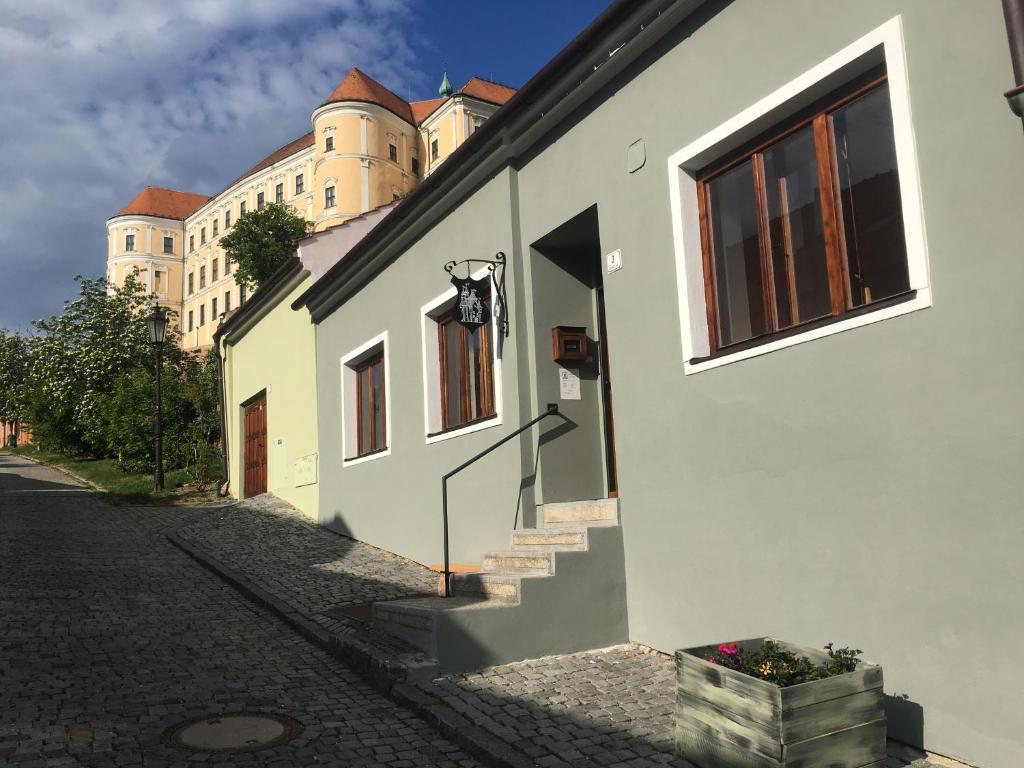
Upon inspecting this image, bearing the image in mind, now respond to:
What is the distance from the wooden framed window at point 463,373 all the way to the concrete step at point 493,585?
6.53 feet

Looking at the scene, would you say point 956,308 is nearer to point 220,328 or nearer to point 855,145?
point 855,145

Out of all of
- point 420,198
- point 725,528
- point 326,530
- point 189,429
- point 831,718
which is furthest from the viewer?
point 189,429

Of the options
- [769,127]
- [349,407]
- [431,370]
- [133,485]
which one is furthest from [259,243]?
[769,127]

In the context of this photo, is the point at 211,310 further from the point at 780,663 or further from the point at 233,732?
the point at 780,663

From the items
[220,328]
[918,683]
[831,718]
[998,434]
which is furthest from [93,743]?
[220,328]

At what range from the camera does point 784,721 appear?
3818 mm

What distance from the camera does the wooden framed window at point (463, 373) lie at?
915cm

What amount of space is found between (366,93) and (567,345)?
5064 cm

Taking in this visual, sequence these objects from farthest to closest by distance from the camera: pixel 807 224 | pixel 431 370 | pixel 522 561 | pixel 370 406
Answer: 1. pixel 370 406
2. pixel 431 370
3. pixel 522 561
4. pixel 807 224

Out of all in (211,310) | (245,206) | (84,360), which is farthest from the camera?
(211,310)

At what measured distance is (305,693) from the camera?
6.06 metres

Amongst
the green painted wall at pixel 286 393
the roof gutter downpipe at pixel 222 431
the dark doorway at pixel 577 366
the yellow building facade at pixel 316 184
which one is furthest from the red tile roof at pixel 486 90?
the dark doorway at pixel 577 366

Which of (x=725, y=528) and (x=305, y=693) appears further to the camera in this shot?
(x=305, y=693)

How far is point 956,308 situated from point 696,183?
244 cm
